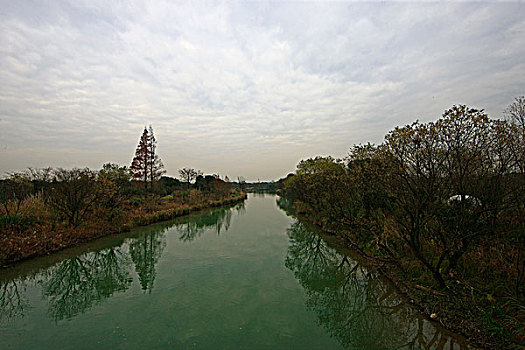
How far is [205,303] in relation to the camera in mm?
5074

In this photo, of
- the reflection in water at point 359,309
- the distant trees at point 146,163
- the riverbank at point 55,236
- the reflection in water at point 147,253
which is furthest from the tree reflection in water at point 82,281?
the distant trees at point 146,163

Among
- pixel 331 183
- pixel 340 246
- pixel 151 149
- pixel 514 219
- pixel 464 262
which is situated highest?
pixel 151 149

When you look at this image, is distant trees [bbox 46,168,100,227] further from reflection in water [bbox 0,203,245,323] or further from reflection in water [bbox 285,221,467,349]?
reflection in water [bbox 285,221,467,349]

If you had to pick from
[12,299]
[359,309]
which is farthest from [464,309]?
[12,299]

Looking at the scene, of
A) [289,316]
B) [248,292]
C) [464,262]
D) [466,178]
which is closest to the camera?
[466,178]

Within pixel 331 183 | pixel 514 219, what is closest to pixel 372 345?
pixel 514 219

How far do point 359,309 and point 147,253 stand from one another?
24.5 feet

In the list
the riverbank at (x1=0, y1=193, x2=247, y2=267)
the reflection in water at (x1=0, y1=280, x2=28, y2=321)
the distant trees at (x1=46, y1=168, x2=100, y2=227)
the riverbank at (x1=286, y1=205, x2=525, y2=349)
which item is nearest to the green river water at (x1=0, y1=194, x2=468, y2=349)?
the reflection in water at (x1=0, y1=280, x2=28, y2=321)

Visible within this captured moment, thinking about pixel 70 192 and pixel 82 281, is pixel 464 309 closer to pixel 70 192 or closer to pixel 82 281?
pixel 82 281

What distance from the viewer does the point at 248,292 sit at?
18.5 feet

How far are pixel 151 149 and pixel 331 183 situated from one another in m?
21.8

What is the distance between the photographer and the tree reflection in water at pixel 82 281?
5.03 metres

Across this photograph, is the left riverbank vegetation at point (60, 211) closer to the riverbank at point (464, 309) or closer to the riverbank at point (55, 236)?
the riverbank at point (55, 236)

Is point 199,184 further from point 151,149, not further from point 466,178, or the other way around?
A: point 466,178
